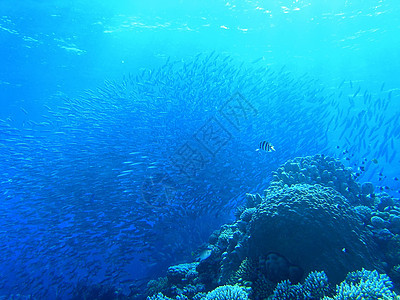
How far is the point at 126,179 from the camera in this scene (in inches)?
476

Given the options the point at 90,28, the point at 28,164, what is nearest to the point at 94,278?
the point at 28,164

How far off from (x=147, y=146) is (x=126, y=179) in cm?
194

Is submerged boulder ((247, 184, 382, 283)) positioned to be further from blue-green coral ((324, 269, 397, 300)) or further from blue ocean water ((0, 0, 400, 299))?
blue ocean water ((0, 0, 400, 299))

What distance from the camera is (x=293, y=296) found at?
12.5ft

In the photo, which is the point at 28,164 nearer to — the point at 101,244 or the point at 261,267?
the point at 101,244

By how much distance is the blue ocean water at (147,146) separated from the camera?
12.5 m

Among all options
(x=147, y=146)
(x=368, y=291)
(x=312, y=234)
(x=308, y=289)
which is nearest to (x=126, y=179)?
(x=147, y=146)

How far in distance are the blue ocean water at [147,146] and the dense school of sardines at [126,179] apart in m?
0.07

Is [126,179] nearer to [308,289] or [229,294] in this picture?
[229,294]

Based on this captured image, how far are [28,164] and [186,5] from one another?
14267 mm

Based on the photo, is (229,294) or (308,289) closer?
(308,289)

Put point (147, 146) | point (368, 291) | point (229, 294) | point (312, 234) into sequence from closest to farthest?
point (368, 291) < point (229, 294) < point (312, 234) < point (147, 146)

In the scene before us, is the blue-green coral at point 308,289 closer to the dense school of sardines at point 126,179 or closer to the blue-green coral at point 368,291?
the blue-green coral at point 368,291

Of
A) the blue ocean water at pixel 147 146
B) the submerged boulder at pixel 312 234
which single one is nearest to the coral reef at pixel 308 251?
the submerged boulder at pixel 312 234
